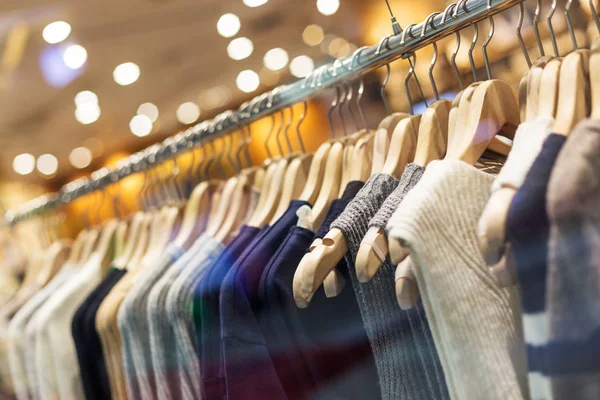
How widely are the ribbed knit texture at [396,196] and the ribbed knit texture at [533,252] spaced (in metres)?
0.19

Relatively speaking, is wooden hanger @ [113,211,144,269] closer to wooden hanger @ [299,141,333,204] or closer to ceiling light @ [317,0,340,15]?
wooden hanger @ [299,141,333,204]

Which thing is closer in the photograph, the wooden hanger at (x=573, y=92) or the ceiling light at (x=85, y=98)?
the wooden hanger at (x=573, y=92)

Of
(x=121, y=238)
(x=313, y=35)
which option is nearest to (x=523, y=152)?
(x=121, y=238)

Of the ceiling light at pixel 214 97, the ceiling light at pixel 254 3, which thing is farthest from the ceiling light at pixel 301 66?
the ceiling light at pixel 214 97

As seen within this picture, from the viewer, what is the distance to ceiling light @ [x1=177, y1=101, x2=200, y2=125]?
452 centimetres

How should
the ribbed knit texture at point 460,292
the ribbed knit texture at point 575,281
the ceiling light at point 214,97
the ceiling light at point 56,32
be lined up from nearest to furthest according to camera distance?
the ribbed knit texture at point 575,281
the ribbed knit texture at point 460,292
the ceiling light at point 56,32
the ceiling light at point 214,97

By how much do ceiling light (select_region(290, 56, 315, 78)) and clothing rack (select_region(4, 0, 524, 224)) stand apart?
1.54 metres

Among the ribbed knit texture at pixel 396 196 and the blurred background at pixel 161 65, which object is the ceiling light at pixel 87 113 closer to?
the blurred background at pixel 161 65

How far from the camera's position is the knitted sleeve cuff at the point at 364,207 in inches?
31.0

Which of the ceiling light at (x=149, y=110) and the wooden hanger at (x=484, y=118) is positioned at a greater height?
the ceiling light at (x=149, y=110)

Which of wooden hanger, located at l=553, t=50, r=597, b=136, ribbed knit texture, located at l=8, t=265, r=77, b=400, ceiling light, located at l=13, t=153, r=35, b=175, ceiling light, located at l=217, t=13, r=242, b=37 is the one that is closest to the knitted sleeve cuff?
wooden hanger, located at l=553, t=50, r=597, b=136

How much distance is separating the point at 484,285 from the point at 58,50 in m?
3.13

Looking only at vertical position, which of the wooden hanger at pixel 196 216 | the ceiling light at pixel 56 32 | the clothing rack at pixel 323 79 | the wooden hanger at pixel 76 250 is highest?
the ceiling light at pixel 56 32

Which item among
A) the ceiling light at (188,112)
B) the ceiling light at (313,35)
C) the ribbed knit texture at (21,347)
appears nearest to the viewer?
the ribbed knit texture at (21,347)
